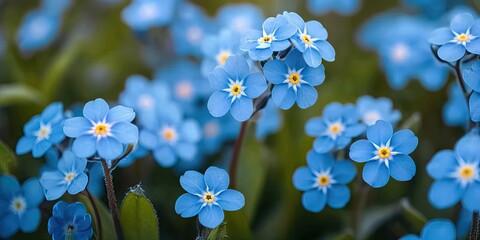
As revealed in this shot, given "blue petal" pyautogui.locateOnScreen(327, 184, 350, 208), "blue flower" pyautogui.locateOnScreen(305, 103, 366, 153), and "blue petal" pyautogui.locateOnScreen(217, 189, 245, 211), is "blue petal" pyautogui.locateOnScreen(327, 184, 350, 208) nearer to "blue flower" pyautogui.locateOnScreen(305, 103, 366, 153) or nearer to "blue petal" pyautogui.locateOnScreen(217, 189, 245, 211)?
"blue flower" pyautogui.locateOnScreen(305, 103, 366, 153)

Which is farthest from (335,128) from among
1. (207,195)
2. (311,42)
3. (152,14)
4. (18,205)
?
(152,14)

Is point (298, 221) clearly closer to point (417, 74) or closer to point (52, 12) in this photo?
point (417, 74)

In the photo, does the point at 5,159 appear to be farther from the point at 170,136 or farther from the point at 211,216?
the point at 211,216

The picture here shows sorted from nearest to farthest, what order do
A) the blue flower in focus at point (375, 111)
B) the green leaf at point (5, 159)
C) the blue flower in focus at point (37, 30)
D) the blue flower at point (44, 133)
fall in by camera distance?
the blue flower at point (44, 133), the green leaf at point (5, 159), the blue flower in focus at point (375, 111), the blue flower in focus at point (37, 30)

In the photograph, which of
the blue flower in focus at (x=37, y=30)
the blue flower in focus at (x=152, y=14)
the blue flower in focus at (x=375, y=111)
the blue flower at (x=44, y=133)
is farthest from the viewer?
the blue flower in focus at (x=37, y=30)

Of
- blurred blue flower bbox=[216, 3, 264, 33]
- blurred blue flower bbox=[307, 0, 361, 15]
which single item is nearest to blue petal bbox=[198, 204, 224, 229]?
blurred blue flower bbox=[216, 3, 264, 33]

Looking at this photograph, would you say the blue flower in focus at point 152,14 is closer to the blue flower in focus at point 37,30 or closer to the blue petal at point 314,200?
the blue flower in focus at point 37,30

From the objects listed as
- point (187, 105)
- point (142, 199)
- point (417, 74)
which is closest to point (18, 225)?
point (142, 199)

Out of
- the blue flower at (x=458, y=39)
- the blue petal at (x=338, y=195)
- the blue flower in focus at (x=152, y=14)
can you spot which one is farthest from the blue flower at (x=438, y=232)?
the blue flower in focus at (x=152, y=14)
